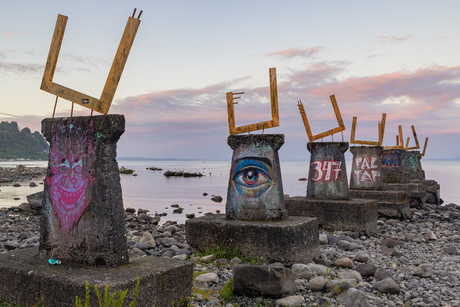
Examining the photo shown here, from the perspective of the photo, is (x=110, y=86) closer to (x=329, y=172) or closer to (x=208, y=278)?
(x=208, y=278)

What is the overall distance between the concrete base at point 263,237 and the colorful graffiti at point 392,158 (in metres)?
11.5

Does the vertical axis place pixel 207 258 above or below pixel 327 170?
below

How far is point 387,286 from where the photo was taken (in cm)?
516

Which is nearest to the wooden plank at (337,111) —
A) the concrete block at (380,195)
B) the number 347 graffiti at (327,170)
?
the number 347 graffiti at (327,170)

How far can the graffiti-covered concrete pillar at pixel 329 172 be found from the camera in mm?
10070

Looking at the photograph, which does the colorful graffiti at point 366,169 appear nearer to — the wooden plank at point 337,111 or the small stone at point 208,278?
the wooden plank at point 337,111

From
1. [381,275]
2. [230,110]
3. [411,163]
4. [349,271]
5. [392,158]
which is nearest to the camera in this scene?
[381,275]

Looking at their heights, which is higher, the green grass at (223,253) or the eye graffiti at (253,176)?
the eye graffiti at (253,176)

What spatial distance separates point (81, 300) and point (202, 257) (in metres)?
3.24

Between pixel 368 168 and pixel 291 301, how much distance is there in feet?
31.4

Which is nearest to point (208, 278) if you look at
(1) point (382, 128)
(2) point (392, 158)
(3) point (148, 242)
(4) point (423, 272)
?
(3) point (148, 242)

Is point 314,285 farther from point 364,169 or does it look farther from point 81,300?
point 364,169

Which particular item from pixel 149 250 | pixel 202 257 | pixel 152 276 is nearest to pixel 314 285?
pixel 202 257

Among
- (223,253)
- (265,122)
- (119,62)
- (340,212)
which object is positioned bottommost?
(223,253)
